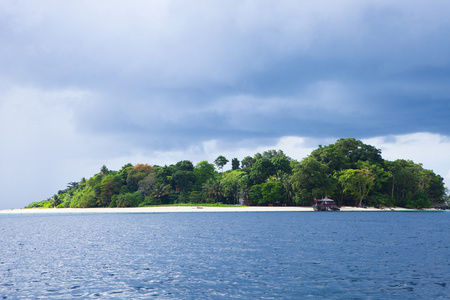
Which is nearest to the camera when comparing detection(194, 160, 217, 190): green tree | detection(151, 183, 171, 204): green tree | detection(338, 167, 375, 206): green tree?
detection(338, 167, 375, 206): green tree

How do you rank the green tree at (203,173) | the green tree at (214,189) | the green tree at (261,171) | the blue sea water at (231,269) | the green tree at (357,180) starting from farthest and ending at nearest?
the green tree at (203,173) < the green tree at (214,189) < the green tree at (261,171) < the green tree at (357,180) < the blue sea water at (231,269)

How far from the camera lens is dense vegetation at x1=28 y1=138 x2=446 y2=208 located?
376ft

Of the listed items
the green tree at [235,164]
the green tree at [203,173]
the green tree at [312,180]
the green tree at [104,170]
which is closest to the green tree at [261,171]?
the green tree at [312,180]

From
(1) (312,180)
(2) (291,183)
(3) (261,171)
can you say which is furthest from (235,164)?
(1) (312,180)

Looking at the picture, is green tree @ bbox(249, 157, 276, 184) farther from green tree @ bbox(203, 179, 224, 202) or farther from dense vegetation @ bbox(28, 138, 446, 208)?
green tree @ bbox(203, 179, 224, 202)

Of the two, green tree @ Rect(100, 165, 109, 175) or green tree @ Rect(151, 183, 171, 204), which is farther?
green tree @ Rect(100, 165, 109, 175)

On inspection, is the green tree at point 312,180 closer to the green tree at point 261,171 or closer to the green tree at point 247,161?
the green tree at point 261,171

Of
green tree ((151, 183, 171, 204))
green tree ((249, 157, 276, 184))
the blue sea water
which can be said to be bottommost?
the blue sea water

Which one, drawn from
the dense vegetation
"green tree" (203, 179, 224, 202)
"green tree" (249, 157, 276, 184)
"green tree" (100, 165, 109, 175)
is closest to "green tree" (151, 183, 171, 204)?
the dense vegetation

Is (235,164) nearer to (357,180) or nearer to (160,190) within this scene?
(160,190)

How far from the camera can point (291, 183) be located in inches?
4759

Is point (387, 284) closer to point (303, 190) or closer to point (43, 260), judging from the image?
point (43, 260)

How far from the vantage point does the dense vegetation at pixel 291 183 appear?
114 meters

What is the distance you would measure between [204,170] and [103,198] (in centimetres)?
4463
